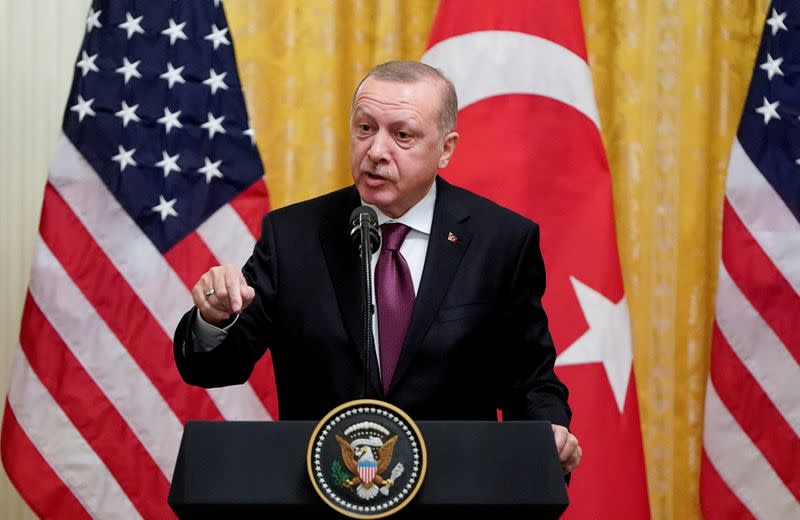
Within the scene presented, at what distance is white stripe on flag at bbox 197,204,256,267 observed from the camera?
3.49 meters

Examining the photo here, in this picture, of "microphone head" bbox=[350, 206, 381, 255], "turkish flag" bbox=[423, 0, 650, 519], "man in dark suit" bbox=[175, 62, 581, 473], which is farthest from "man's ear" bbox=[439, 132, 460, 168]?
"turkish flag" bbox=[423, 0, 650, 519]

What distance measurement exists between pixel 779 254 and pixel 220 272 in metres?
2.38

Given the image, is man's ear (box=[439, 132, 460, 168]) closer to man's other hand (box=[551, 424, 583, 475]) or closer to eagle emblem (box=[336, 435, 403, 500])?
man's other hand (box=[551, 424, 583, 475])

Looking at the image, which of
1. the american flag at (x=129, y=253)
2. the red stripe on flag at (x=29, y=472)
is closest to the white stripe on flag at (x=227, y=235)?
the american flag at (x=129, y=253)

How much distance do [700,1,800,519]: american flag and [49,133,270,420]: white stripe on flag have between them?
1594 mm

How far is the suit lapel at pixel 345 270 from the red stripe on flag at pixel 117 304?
4.38 feet

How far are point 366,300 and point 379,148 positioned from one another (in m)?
0.58

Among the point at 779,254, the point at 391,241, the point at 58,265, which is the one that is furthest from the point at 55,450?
the point at 779,254

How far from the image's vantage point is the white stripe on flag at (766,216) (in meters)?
3.46

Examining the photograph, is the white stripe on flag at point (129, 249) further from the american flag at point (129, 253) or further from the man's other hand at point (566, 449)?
the man's other hand at point (566, 449)

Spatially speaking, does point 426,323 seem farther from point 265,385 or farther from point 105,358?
point 105,358

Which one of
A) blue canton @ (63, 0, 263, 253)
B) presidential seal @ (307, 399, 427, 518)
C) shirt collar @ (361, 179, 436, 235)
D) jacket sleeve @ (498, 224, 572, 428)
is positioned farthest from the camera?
blue canton @ (63, 0, 263, 253)

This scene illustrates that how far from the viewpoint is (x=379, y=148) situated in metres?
2.17

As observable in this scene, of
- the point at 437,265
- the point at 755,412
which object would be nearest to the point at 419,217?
the point at 437,265
